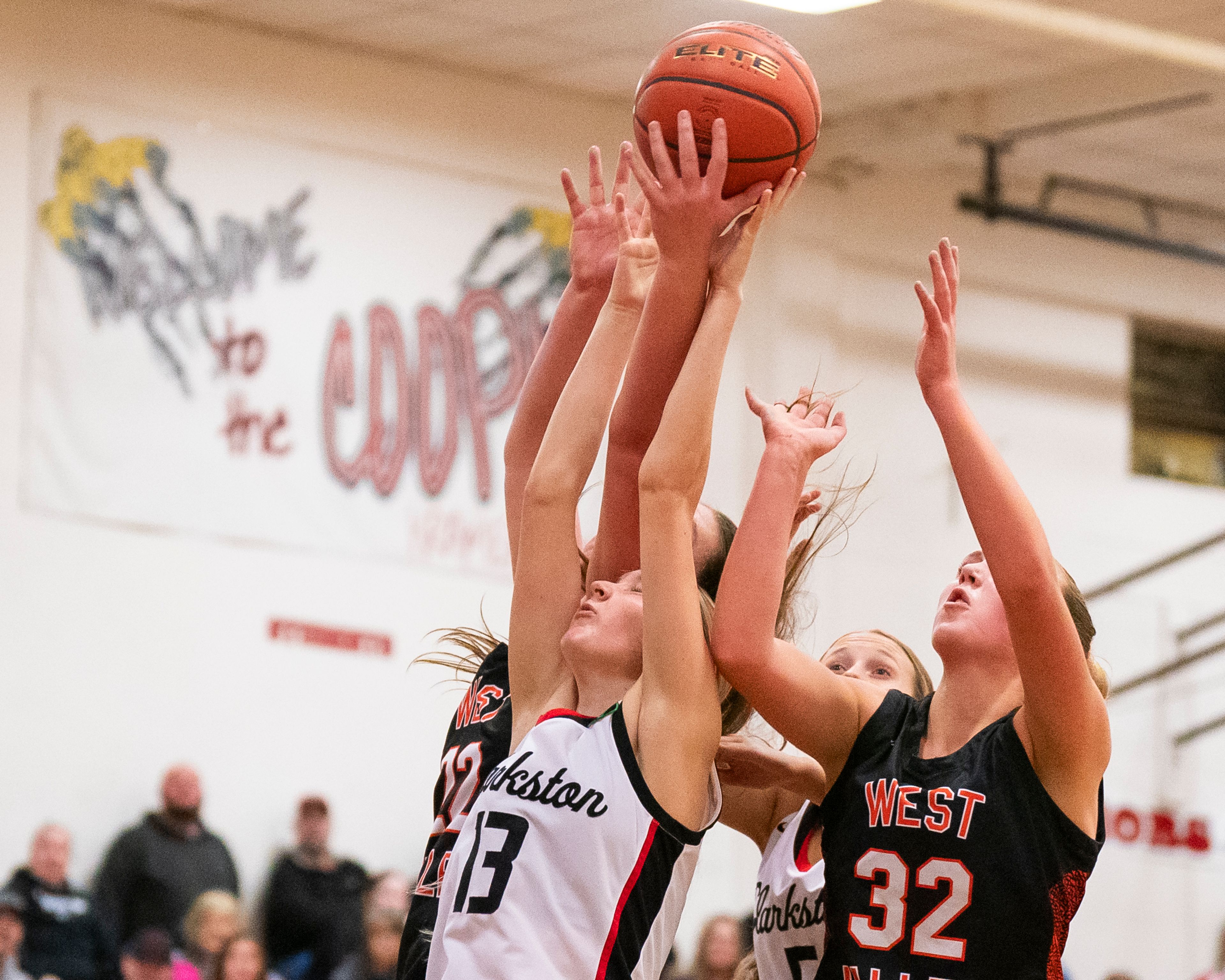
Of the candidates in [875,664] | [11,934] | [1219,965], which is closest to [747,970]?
[875,664]

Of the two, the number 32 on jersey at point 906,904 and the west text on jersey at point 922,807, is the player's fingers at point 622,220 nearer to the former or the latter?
the west text on jersey at point 922,807

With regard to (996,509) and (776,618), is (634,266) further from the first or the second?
(996,509)

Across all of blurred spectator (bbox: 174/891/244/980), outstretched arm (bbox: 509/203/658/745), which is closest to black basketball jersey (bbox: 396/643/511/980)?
outstretched arm (bbox: 509/203/658/745)

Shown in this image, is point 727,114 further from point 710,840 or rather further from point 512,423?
point 710,840

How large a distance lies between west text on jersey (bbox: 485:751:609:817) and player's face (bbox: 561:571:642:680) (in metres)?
0.22

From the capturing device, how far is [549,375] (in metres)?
3.51

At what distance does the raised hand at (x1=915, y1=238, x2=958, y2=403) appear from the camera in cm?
293

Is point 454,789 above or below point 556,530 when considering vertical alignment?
below

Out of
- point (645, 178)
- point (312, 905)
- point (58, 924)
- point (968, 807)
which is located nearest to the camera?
point (968, 807)

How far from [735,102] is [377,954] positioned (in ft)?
20.2

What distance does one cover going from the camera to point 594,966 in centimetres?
278

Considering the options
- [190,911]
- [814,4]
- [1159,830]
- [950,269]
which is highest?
[814,4]

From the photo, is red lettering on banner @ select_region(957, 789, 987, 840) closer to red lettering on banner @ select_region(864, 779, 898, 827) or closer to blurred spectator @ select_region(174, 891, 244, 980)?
red lettering on banner @ select_region(864, 779, 898, 827)

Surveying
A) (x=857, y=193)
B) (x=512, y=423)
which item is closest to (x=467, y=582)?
(x=857, y=193)
